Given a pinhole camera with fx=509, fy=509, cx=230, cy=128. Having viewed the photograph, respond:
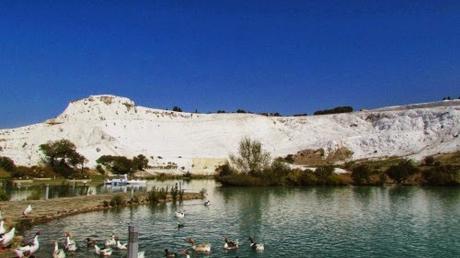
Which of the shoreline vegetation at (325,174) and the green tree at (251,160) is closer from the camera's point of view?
the shoreline vegetation at (325,174)

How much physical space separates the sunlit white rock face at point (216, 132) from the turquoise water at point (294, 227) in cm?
5316

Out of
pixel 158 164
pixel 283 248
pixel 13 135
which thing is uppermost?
pixel 13 135

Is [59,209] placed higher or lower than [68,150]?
lower

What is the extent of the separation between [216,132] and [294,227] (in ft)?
303

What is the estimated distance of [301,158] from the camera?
10019 cm

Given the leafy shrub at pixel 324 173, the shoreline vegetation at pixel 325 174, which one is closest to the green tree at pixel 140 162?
the shoreline vegetation at pixel 325 174

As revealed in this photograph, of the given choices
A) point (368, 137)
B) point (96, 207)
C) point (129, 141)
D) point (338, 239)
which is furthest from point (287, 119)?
point (338, 239)

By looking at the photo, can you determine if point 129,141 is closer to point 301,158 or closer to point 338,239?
point 301,158

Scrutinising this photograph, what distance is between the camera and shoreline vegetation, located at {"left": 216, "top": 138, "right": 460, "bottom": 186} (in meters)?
67.6

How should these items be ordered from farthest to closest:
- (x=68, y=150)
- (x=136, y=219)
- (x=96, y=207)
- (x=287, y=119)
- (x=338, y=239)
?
Result: 1. (x=287, y=119)
2. (x=68, y=150)
3. (x=96, y=207)
4. (x=136, y=219)
5. (x=338, y=239)

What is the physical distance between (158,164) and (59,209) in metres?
63.8

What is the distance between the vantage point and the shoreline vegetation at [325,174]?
67562 millimetres

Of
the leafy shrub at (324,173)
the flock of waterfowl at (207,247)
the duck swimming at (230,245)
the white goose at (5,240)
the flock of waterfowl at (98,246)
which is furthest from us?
the leafy shrub at (324,173)

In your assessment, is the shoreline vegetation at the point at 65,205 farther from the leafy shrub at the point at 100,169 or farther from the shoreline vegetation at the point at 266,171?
the leafy shrub at the point at 100,169
